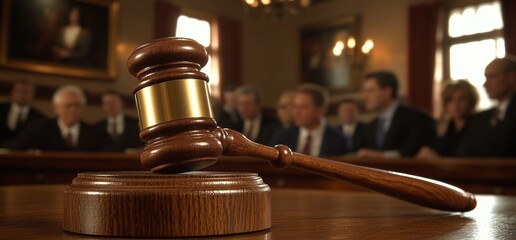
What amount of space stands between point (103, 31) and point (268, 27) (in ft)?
14.1

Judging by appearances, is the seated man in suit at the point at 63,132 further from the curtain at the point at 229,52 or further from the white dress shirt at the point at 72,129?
the curtain at the point at 229,52

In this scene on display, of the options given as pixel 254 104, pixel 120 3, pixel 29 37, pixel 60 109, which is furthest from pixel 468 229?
pixel 120 3

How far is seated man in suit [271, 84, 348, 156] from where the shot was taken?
229 inches

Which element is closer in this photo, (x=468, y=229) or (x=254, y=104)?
(x=468, y=229)

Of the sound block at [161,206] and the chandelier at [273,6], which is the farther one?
the chandelier at [273,6]

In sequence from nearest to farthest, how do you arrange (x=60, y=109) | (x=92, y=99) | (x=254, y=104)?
(x=60, y=109), (x=254, y=104), (x=92, y=99)

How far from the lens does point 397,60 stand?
36.4 feet

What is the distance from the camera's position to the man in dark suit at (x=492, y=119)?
503 centimetres

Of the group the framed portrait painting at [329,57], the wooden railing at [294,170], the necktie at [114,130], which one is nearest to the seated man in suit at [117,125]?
the necktie at [114,130]

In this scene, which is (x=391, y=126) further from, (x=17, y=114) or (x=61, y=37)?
(x=61, y=37)

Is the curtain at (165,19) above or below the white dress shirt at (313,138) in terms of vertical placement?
above

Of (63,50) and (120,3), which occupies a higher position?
(120,3)

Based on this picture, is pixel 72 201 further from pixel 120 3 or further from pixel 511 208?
pixel 120 3

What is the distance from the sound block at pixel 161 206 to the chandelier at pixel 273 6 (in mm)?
6688
